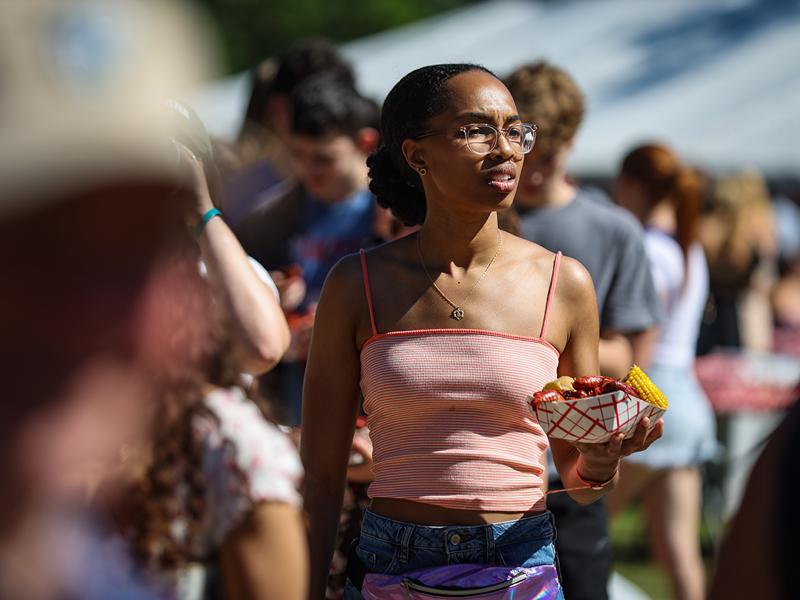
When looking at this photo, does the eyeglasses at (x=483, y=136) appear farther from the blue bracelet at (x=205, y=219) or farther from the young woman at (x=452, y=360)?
the blue bracelet at (x=205, y=219)

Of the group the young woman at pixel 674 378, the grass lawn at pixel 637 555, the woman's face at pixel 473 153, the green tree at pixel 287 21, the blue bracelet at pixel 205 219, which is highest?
the green tree at pixel 287 21

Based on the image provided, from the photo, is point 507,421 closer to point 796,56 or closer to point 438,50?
point 796,56

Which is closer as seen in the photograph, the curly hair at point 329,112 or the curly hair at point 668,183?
the curly hair at point 329,112

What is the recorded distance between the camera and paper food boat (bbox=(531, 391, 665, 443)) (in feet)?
7.94

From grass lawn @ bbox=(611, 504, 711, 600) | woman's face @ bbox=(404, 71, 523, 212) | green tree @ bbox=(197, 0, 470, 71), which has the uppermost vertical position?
green tree @ bbox=(197, 0, 470, 71)

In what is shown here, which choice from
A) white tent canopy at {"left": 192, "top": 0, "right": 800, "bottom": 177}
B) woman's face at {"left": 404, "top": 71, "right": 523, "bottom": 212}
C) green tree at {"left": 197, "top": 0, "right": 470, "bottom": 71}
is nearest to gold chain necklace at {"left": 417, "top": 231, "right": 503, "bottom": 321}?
woman's face at {"left": 404, "top": 71, "right": 523, "bottom": 212}

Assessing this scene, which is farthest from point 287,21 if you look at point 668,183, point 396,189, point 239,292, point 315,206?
point 239,292

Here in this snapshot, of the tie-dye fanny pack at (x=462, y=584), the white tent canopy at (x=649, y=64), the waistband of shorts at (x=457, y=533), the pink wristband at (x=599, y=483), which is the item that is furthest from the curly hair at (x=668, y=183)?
the white tent canopy at (x=649, y=64)

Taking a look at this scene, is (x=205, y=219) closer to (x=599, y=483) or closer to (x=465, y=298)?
(x=465, y=298)

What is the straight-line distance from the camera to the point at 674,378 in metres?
5.11

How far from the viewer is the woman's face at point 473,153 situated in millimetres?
2721

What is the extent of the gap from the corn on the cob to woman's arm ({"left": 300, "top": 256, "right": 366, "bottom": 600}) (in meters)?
0.62

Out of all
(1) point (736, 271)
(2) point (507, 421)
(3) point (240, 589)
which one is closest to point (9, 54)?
(3) point (240, 589)

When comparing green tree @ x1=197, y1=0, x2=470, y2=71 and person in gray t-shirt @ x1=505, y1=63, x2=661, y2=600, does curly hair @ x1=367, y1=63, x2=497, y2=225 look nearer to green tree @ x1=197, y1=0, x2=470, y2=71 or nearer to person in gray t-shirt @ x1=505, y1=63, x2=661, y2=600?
person in gray t-shirt @ x1=505, y1=63, x2=661, y2=600
